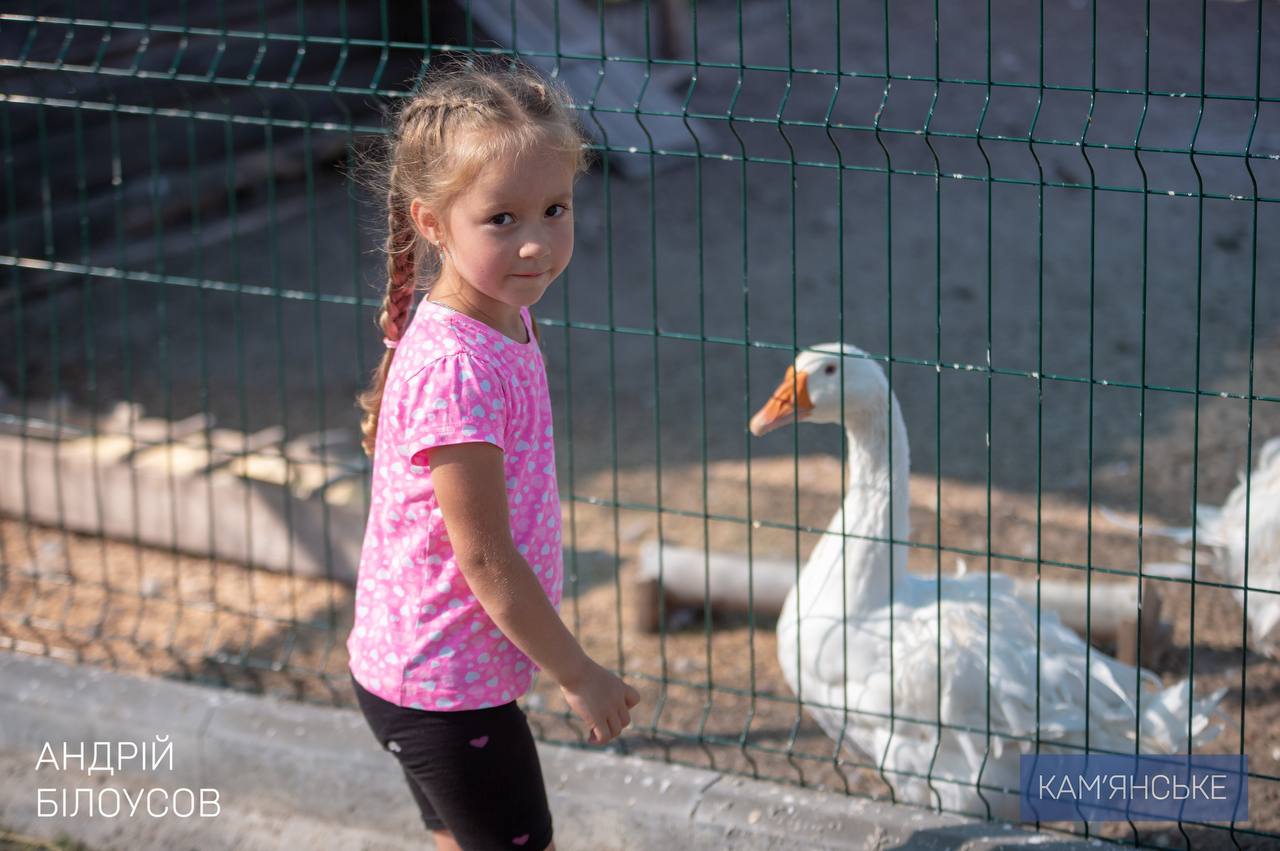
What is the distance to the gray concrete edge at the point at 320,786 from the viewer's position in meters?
3.05

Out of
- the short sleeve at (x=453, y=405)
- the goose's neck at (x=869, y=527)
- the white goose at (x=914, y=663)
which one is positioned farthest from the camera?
the goose's neck at (x=869, y=527)

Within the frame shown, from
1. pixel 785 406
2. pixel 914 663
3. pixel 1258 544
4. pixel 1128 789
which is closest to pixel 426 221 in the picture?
pixel 785 406

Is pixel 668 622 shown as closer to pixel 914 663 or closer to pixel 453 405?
pixel 914 663

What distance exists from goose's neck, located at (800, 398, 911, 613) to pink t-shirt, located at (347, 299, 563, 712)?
4.37 feet

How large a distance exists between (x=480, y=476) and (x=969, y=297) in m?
→ 5.38

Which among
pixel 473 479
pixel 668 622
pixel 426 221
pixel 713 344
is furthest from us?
pixel 713 344

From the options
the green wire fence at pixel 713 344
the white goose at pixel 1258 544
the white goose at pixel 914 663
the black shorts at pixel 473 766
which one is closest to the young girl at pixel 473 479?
the black shorts at pixel 473 766

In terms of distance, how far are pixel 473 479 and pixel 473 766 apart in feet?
1.75

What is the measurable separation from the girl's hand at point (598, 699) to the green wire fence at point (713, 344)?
0.80 metres

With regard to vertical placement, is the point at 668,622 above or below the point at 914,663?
below

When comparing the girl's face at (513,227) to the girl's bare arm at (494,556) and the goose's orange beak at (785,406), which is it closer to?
the girl's bare arm at (494,556)

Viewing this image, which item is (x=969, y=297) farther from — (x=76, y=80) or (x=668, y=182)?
(x=76, y=80)

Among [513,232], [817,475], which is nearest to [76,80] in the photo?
[817,475]

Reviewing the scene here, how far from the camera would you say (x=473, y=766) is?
2.36 meters
